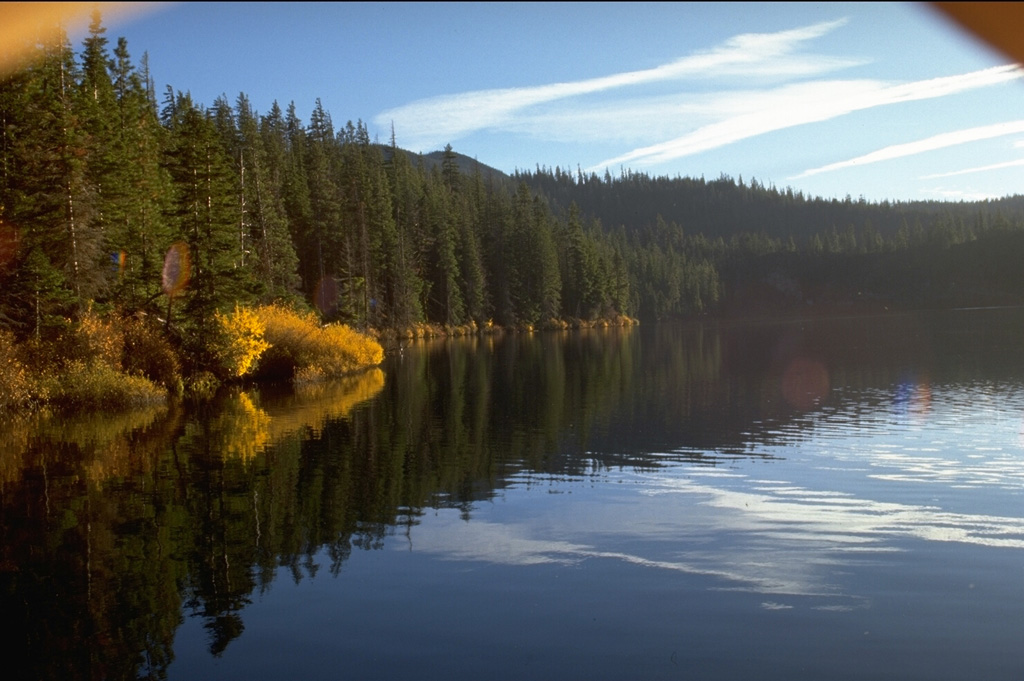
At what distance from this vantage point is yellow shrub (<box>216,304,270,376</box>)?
38875mm

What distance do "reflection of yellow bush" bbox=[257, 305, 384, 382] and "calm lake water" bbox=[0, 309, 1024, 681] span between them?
15.5 meters

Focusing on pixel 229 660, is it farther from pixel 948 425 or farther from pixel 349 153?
pixel 349 153

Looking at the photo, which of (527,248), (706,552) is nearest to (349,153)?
(527,248)

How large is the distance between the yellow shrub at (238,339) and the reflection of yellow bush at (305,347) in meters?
1.86

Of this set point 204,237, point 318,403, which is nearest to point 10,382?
point 318,403

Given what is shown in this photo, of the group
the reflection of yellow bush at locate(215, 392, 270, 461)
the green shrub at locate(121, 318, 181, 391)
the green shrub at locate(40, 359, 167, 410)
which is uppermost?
the green shrub at locate(121, 318, 181, 391)

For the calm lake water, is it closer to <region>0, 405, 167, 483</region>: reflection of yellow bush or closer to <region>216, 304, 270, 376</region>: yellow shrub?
<region>0, 405, 167, 483</region>: reflection of yellow bush

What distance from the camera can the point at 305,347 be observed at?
148 feet

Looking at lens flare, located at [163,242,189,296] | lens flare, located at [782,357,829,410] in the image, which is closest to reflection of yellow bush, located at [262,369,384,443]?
lens flare, located at [163,242,189,296]

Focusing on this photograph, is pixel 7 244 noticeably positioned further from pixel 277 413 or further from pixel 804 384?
pixel 804 384

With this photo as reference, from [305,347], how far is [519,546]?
109 feet

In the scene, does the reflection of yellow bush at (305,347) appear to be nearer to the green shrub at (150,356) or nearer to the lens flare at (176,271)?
the lens flare at (176,271)

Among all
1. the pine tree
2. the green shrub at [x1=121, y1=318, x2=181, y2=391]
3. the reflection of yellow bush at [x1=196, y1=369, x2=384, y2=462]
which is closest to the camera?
the reflection of yellow bush at [x1=196, y1=369, x2=384, y2=462]

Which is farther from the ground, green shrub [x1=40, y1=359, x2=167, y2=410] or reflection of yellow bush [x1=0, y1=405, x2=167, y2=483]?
green shrub [x1=40, y1=359, x2=167, y2=410]
